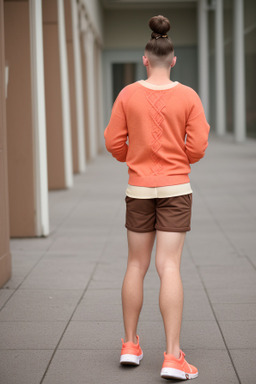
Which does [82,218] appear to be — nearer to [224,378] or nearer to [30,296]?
[30,296]

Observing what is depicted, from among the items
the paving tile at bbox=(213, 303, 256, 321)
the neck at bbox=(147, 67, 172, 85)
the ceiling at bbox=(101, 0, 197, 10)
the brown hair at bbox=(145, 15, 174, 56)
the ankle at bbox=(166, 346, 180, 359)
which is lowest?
the paving tile at bbox=(213, 303, 256, 321)

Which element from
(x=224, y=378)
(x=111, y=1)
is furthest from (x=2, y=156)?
(x=111, y=1)

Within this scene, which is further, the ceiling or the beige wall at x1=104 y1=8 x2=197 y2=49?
the beige wall at x1=104 y1=8 x2=197 y2=49

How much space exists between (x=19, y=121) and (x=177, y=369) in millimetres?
4640

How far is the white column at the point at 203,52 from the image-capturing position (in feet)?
96.1

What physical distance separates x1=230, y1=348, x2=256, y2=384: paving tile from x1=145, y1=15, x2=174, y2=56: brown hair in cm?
161

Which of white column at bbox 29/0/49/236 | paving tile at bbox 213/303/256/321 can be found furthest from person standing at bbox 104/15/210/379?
white column at bbox 29/0/49/236

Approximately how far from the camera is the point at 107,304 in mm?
4832

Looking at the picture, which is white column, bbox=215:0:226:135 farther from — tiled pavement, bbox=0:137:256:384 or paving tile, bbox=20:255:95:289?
paving tile, bbox=20:255:95:289

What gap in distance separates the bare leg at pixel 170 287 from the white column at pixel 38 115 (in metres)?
4.18

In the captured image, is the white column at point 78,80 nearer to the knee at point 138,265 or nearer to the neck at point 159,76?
the neck at point 159,76

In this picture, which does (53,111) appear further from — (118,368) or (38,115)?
(118,368)

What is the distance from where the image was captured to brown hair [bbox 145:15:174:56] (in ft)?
11.3

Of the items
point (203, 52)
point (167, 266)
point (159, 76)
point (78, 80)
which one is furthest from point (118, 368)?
point (203, 52)
